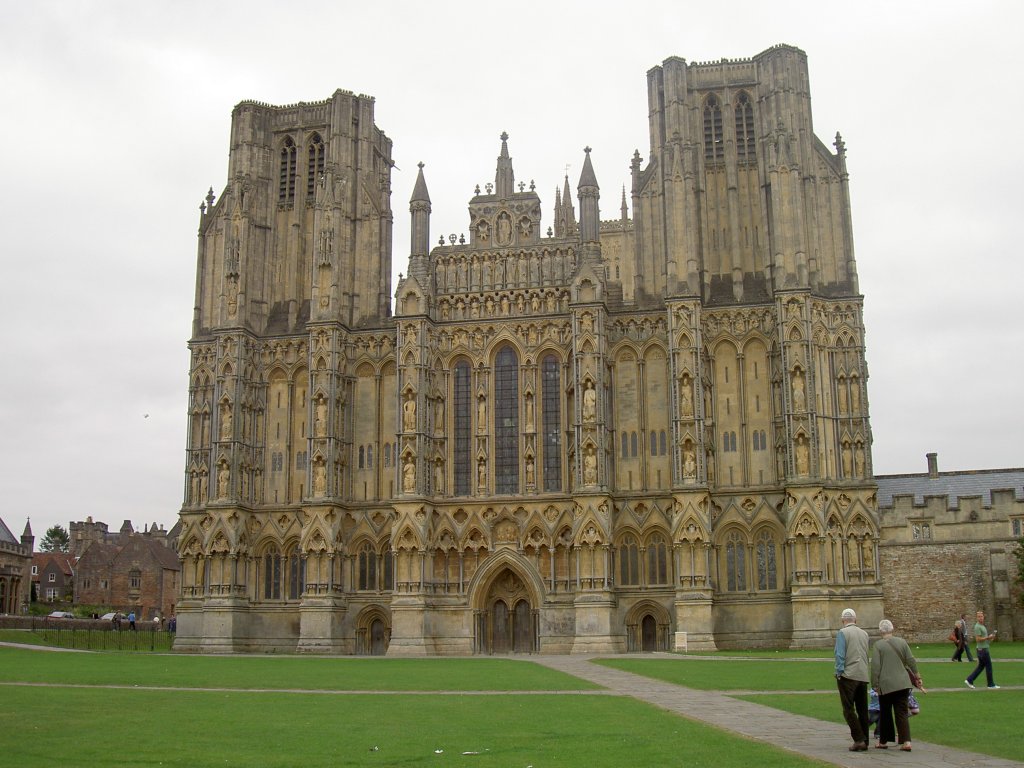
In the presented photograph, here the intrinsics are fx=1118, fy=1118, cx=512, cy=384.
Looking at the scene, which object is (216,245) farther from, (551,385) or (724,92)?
(724,92)

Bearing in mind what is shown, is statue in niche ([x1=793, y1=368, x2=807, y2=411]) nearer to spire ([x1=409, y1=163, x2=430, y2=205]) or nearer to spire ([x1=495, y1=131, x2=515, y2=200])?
spire ([x1=495, y1=131, x2=515, y2=200])

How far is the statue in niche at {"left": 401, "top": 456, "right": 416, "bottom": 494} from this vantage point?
57500 millimetres

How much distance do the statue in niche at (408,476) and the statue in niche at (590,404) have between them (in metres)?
9.27

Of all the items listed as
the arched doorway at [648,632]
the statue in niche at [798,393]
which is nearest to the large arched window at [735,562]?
the arched doorway at [648,632]

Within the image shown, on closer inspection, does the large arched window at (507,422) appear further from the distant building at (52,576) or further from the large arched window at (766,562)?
the distant building at (52,576)

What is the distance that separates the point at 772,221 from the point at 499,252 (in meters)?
14.5

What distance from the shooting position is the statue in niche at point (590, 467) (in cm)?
5538

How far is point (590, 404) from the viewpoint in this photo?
2210 inches

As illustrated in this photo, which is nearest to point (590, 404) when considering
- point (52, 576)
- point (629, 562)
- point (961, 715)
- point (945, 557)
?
point (629, 562)

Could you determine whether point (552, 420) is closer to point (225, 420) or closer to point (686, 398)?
point (686, 398)

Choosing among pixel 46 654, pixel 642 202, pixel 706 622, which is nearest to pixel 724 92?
pixel 642 202

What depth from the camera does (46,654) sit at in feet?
156

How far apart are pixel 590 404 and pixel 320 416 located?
1467cm

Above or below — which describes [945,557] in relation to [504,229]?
below
